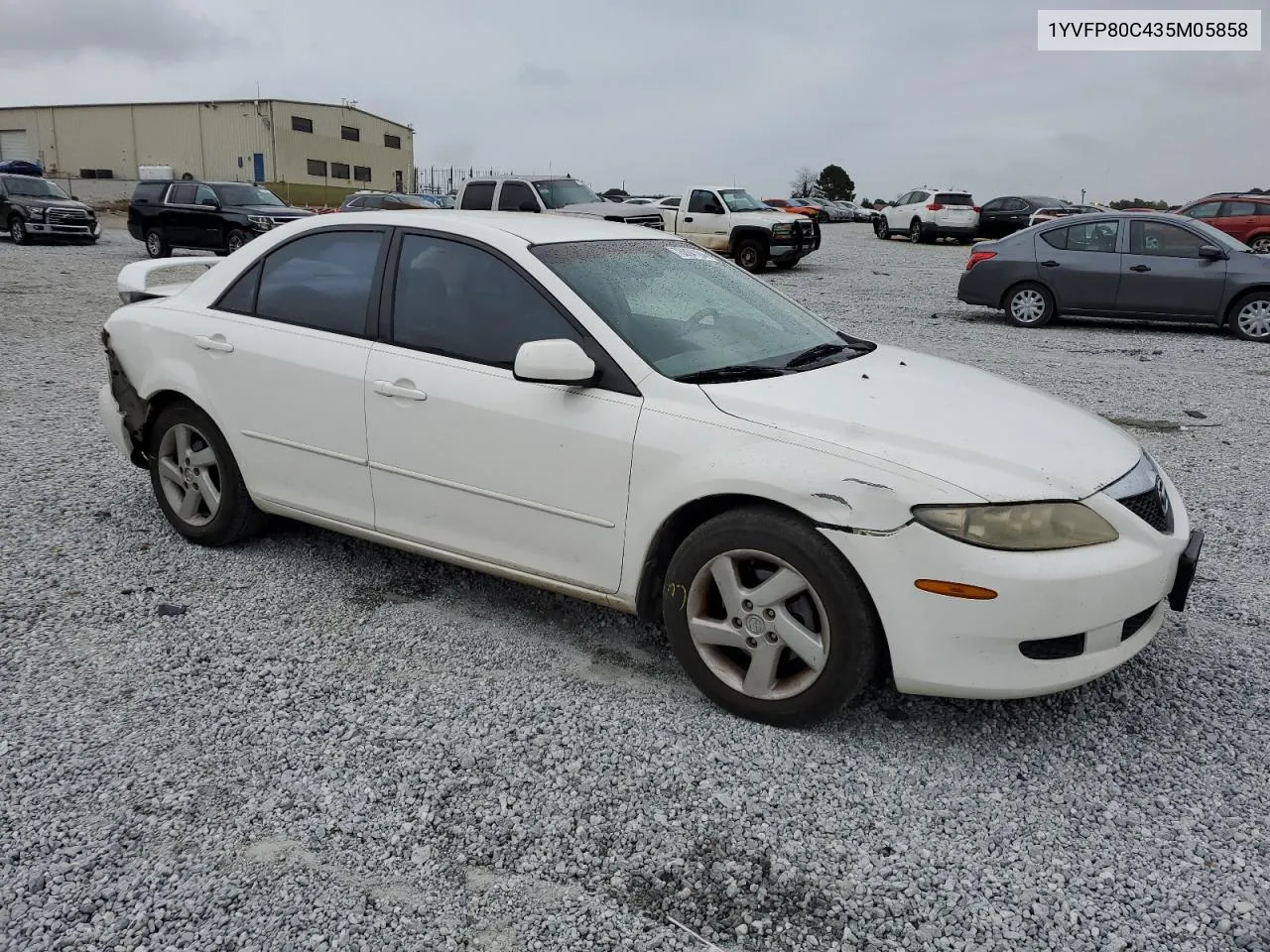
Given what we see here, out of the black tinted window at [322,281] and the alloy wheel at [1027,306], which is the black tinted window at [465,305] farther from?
the alloy wheel at [1027,306]

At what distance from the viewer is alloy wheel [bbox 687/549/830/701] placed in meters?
3.00

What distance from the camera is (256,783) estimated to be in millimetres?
2850

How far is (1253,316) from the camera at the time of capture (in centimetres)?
1202

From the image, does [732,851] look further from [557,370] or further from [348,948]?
[557,370]

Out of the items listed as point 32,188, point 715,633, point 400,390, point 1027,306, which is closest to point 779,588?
point 715,633

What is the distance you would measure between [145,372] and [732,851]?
11.1ft

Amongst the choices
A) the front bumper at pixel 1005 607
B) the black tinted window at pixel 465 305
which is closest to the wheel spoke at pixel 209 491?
the black tinted window at pixel 465 305

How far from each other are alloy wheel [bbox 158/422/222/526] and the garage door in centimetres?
6763

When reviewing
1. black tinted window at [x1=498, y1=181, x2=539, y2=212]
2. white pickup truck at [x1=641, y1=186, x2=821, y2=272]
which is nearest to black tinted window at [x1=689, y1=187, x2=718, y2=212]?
white pickup truck at [x1=641, y1=186, x2=821, y2=272]

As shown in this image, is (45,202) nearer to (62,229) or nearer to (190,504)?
(62,229)

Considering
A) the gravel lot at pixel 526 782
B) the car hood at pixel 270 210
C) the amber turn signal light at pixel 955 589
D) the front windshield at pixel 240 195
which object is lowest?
the gravel lot at pixel 526 782

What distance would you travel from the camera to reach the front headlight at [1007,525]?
2.80 m

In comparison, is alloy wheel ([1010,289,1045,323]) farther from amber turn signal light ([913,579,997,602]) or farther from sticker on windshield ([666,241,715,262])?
amber turn signal light ([913,579,997,602])

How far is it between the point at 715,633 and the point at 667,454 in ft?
1.90
